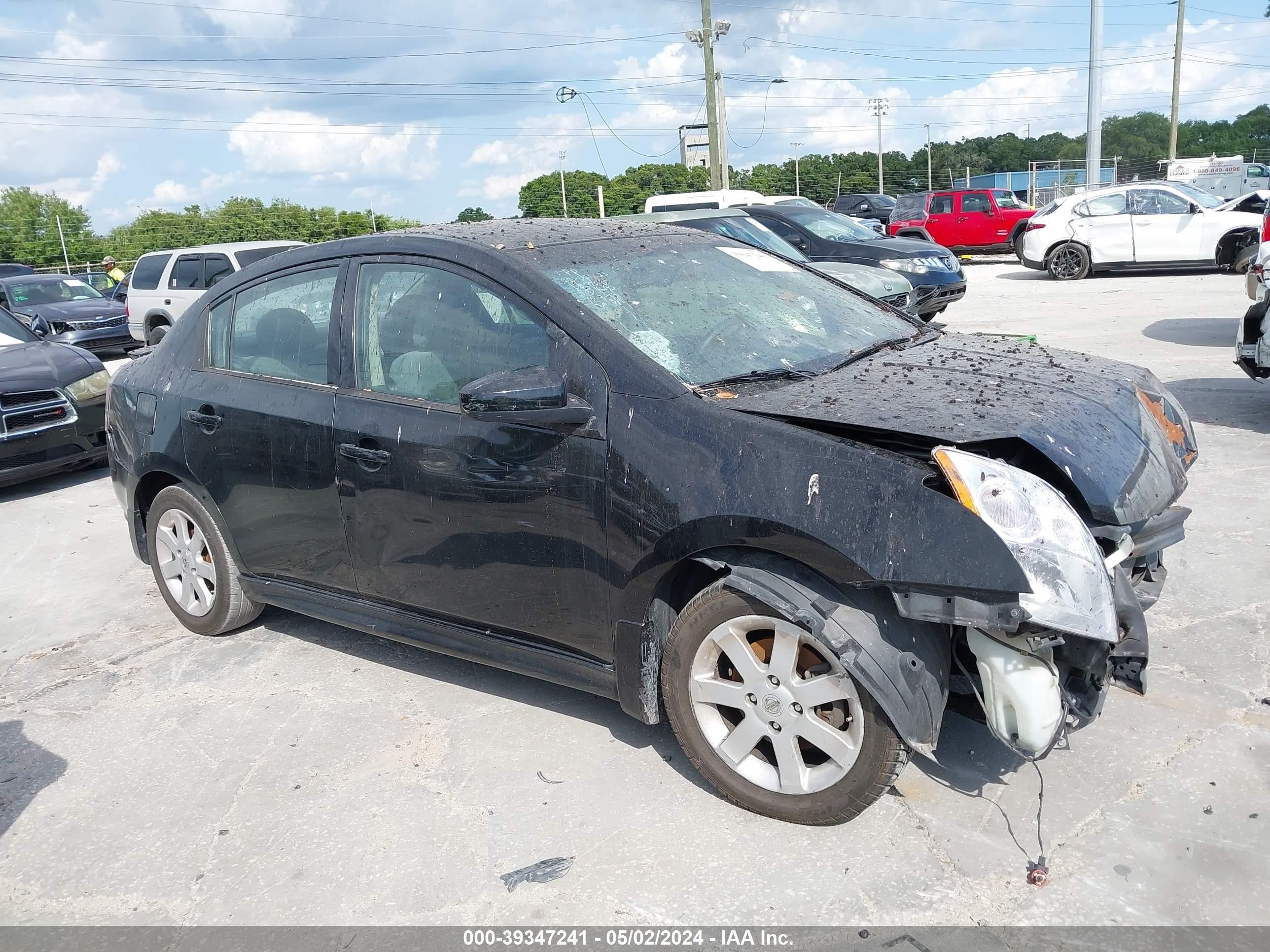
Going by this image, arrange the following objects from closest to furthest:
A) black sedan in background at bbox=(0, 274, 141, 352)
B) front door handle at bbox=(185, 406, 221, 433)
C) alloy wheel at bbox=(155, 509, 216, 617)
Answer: front door handle at bbox=(185, 406, 221, 433) → alloy wheel at bbox=(155, 509, 216, 617) → black sedan in background at bbox=(0, 274, 141, 352)

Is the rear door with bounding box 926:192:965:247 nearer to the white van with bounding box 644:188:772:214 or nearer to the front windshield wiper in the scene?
the white van with bounding box 644:188:772:214

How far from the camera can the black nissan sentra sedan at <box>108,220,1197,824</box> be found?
273cm

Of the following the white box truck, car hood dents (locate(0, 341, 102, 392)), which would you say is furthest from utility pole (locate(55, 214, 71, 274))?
the white box truck

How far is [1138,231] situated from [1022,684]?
Answer: 16.8 m

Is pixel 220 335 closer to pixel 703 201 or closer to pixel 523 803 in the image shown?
pixel 523 803

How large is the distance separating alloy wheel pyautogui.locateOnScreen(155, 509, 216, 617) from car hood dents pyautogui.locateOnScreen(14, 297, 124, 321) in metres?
13.6

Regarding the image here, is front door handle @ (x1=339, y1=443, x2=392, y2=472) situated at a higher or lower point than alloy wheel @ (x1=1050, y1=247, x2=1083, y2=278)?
higher

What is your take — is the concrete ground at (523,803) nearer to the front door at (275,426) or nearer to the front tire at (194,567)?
the front tire at (194,567)

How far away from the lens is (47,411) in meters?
7.90

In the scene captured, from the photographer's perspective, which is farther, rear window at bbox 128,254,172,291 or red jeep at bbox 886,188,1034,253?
red jeep at bbox 886,188,1034,253

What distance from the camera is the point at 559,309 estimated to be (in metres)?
3.36

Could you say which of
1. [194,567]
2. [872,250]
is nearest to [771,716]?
[194,567]

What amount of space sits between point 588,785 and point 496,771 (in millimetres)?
342

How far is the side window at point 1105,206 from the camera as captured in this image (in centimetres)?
1727
